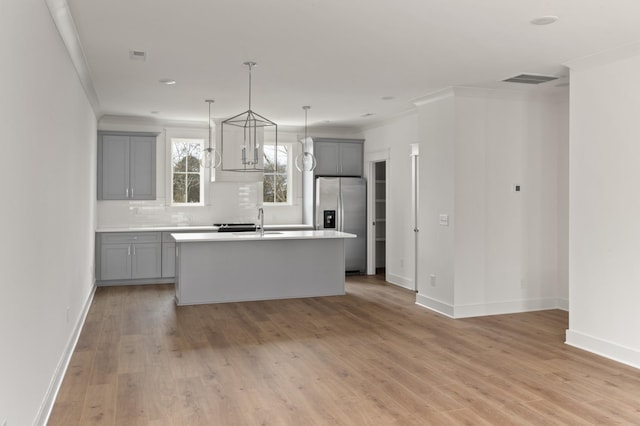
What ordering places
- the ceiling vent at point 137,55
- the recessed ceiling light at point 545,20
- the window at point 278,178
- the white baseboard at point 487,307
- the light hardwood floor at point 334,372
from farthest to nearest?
the window at point 278,178 < the white baseboard at point 487,307 < the ceiling vent at point 137,55 < the recessed ceiling light at point 545,20 < the light hardwood floor at point 334,372

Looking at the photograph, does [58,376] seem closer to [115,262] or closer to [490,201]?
[115,262]

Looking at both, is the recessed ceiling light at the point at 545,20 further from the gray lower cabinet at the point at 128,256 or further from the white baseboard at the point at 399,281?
the gray lower cabinet at the point at 128,256

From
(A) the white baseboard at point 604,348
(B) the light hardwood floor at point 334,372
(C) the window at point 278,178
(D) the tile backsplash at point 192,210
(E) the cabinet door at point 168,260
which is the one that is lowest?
(B) the light hardwood floor at point 334,372

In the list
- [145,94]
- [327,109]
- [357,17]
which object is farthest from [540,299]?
[145,94]

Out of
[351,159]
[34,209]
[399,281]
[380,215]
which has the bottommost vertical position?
[399,281]

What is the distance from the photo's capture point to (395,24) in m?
3.68

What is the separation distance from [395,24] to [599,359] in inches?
127

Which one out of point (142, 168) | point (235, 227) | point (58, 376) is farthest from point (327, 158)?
point (58, 376)

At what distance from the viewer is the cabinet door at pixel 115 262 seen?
25.0 feet

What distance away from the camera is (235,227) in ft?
27.5

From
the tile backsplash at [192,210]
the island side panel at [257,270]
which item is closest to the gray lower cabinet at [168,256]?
the tile backsplash at [192,210]

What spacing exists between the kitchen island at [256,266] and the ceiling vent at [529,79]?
9.68 ft

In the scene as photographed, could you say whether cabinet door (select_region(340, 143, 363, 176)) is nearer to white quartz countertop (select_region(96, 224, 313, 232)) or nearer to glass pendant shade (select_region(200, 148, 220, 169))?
white quartz countertop (select_region(96, 224, 313, 232))

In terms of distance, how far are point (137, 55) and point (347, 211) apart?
16.3 feet
